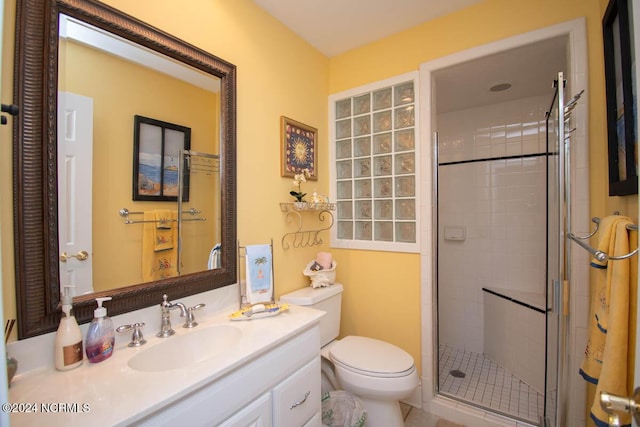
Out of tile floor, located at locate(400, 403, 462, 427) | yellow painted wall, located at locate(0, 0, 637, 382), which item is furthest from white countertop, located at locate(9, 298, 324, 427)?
tile floor, located at locate(400, 403, 462, 427)

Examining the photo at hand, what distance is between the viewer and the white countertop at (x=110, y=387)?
72cm

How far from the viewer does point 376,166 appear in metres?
2.07

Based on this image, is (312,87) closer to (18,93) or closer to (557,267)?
(18,93)

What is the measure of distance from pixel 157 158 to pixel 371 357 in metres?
1.48

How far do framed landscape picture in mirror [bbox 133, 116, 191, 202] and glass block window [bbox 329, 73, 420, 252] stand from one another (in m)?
1.19

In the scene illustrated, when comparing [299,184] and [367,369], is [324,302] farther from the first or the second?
[299,184]

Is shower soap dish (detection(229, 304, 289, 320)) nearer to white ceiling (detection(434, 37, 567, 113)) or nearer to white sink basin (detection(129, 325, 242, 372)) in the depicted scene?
white sink basin (detection(129, 325, 242, 372))

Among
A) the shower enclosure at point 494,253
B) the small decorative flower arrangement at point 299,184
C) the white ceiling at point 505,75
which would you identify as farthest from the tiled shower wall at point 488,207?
the small decorative flower arrangement at point 299,184

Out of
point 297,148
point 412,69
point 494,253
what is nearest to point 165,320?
point 297,148

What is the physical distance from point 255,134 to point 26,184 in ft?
3.24

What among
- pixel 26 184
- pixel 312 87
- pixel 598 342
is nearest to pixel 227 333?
pixel 26 184

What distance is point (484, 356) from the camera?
260 centimetres

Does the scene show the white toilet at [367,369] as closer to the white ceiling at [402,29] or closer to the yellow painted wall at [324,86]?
the yellow painted wall at [324,86]

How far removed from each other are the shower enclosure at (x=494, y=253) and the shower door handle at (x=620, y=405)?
158 centimetres
